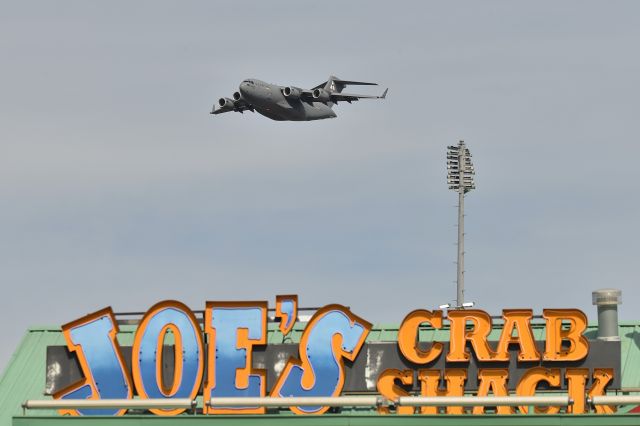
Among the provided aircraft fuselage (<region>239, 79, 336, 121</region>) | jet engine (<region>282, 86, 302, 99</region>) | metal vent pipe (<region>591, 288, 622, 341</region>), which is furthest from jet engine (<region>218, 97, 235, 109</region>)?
metal vent pipe (<region>591, 288, 622, 341</region>)

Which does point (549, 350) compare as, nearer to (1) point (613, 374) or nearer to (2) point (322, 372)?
(1) point (613, 374)

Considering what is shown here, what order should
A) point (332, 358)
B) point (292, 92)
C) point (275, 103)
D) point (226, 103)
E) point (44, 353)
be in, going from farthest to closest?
1. point (226, 103)
2. point (292, 92)
3. point (275, 103)
4. point (44, 353)
5. point (332, 358)

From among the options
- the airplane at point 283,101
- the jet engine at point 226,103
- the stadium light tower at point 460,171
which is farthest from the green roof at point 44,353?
the jet engine at point 226,103

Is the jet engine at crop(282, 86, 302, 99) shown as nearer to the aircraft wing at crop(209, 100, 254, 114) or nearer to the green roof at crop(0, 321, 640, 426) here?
the aircraft wing at crop(209, 100, 254, 114)

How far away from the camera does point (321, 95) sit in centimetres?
10281

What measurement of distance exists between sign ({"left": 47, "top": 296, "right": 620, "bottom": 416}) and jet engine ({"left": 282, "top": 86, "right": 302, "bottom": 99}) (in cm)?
5925

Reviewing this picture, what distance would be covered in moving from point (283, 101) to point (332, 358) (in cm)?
5992

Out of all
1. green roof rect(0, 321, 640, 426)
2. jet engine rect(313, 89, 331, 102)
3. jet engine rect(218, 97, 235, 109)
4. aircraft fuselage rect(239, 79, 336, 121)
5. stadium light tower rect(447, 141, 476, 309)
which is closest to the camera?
green roof rect(0, 321, 640, 426)

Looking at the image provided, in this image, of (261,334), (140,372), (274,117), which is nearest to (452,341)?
(261,334)

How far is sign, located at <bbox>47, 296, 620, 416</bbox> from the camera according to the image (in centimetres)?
3941

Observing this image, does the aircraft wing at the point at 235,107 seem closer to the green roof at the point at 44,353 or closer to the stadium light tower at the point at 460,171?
the stadium light tower at the point at 460,171

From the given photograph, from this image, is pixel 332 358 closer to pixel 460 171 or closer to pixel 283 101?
pixel 460 171

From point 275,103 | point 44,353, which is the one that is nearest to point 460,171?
point 275,103

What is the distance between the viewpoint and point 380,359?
40188mm
